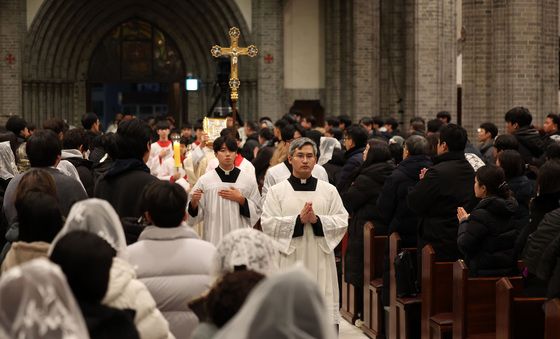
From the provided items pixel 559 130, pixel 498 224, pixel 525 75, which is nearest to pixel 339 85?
pixel 525 75

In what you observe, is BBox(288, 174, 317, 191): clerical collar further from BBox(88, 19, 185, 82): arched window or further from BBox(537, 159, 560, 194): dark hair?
BBox(88, 19, 185, 82): arched window

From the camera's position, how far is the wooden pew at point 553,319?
6.99 metres

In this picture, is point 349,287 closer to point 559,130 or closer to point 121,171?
point 559,130

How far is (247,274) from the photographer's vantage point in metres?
4.61

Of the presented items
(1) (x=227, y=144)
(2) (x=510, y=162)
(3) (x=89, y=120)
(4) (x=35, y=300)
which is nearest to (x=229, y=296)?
(4) (x=35, y=300)

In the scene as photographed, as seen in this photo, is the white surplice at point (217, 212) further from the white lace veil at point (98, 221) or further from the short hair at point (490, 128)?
the short hair at point (490, 128)

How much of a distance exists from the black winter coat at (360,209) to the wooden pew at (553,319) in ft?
15.0

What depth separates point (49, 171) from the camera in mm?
7988

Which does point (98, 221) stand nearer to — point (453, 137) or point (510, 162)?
point (453, 137)

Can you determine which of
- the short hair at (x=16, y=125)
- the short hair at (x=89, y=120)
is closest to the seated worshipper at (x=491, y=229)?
the short hair at (x=89, y=120)

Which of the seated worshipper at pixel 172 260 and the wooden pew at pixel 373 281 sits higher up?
the seated worshipper at pixel 172 260

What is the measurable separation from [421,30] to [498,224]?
18.1 meters

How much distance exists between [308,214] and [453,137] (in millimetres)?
1570

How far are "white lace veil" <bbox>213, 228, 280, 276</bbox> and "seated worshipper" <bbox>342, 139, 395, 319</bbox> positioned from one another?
6.26m
